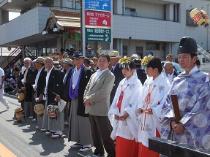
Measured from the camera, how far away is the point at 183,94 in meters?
3.99

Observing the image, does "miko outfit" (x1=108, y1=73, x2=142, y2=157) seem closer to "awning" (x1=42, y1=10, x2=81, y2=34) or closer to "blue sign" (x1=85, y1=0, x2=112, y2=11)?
"blue sign" (x1=85, y1=0, x2=112, y2=11)

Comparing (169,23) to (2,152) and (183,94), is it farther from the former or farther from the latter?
(183,94)

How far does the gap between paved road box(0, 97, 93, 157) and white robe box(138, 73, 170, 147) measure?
8.46ft

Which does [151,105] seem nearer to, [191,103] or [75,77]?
[191,103]

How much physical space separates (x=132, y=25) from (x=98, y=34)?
13.6 m

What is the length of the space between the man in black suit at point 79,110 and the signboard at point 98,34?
5.54 meters

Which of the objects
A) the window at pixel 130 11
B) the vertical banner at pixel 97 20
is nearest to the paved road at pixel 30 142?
the vertical banner at pixel 97 20

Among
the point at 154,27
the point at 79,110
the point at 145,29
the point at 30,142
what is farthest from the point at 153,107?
the point at 154,27

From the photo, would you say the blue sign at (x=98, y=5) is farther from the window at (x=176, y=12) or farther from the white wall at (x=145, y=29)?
the window at (x=176, y=12)

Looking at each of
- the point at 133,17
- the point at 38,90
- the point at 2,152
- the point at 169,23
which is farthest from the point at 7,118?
the point at 169,23

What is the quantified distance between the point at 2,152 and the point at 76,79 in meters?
2.05

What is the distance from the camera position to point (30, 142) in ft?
28.6

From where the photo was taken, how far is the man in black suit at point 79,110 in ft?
26.1

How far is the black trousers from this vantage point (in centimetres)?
686
